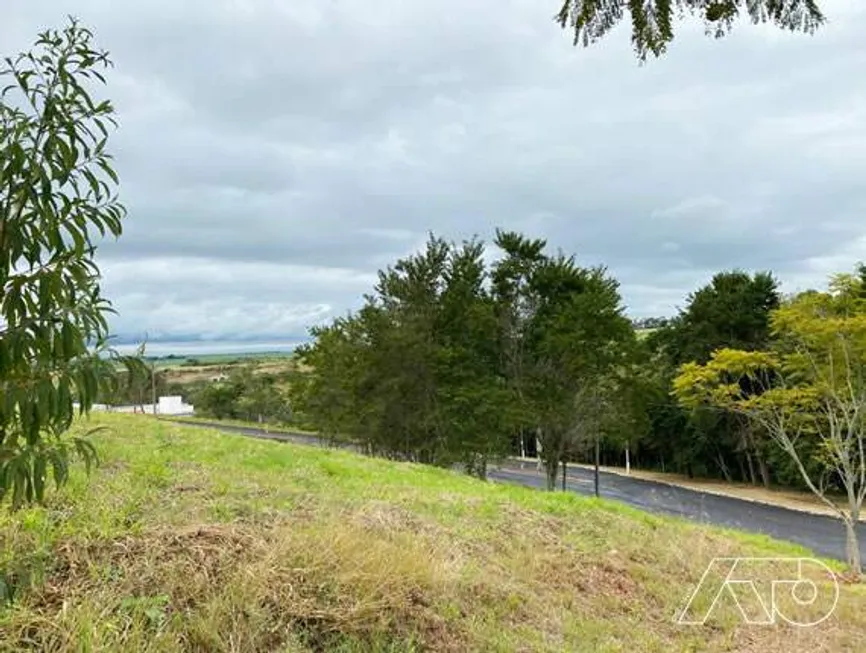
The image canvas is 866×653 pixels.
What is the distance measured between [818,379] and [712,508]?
919 cm

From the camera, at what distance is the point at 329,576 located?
3176 mm

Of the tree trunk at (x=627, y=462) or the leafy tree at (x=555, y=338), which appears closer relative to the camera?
the leafy tree at (x=555, y=338)

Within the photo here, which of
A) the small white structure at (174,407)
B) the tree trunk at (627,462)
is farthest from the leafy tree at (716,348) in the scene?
the small white structure at (174,407)

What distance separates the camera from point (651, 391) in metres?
24.3

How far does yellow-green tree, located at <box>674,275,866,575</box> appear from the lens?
1575 centimetres

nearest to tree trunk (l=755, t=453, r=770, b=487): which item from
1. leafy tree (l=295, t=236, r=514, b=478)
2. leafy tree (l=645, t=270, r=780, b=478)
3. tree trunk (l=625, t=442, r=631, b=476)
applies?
leafy tree (l=645, t=270, r=780, b=478)

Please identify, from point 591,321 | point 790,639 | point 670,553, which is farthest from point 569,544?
point 591,321

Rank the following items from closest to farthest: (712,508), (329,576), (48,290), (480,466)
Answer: (48,290) < (329,576) < (480,466) < (712,508)

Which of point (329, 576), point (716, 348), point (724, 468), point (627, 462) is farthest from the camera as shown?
point (627, 462)

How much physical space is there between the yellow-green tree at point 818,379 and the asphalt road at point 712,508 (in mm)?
2346

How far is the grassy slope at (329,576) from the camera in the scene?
270 cm

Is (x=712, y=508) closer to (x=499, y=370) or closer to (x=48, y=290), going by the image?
(x=499, y=370)

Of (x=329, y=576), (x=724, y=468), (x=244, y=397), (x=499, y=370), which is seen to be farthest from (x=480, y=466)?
(x=244, y=397)

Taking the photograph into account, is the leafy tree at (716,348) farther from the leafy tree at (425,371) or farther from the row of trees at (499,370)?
the leafy tree at (425,371)
